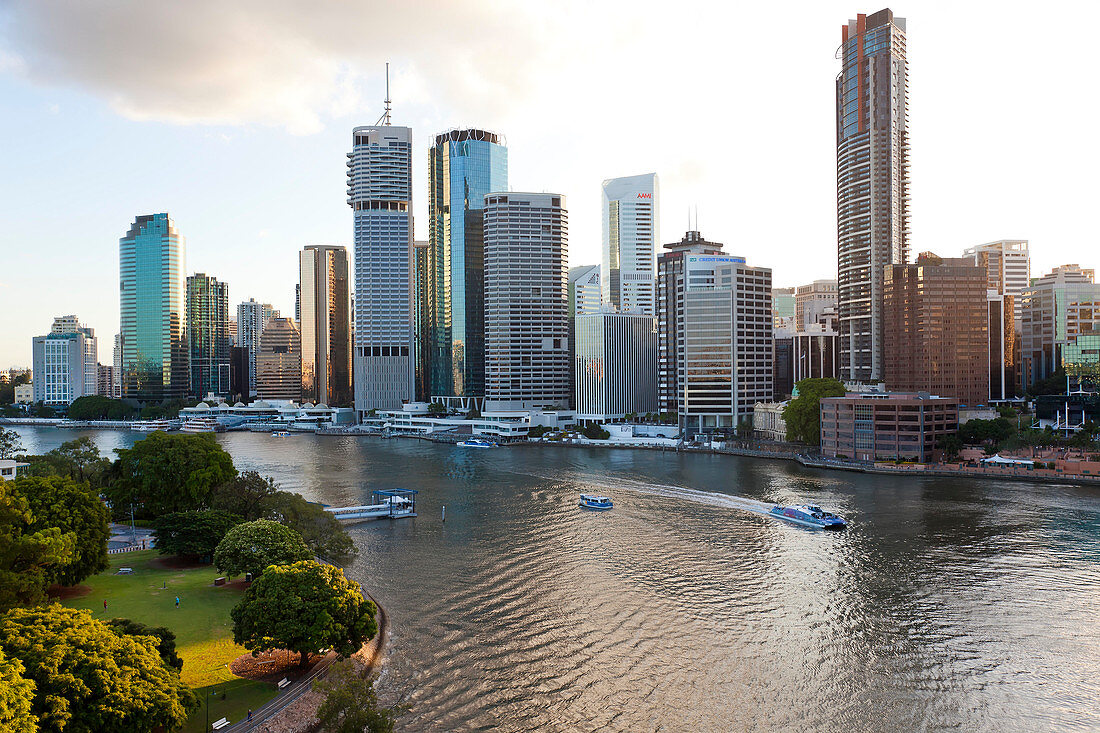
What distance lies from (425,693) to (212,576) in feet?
50.3

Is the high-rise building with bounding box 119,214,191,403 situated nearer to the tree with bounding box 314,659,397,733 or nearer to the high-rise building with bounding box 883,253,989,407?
the high-rise building with bounding box 883,253,989,407

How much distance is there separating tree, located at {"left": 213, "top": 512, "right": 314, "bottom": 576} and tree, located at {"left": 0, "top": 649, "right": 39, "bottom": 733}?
14.8 metres

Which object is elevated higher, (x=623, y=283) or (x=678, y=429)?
(x=623, y=283)

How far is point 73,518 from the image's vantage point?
31.8m

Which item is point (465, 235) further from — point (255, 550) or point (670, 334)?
point (255, 550)

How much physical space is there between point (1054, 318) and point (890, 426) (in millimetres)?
84431

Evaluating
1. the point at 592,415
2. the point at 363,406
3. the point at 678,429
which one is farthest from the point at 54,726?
the point at 363,406

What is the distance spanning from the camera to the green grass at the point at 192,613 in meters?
22.4

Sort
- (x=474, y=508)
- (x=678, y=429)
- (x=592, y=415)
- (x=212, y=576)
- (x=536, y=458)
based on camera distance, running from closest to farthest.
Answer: (x=212, y=576) < (x=474, y=508) < (x=536, y=458) < (x=678, y=429) < (x=592, y=415)

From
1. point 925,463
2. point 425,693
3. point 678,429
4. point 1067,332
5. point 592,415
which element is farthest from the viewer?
point 1067,332

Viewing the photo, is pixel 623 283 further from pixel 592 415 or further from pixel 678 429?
pixel 678 429

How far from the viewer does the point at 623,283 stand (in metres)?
172

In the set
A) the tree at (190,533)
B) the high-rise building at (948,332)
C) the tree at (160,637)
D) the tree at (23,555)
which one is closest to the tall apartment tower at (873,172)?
the high-rise building at (948,332)

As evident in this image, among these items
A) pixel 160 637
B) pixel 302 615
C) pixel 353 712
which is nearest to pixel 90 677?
pixel 160 637
